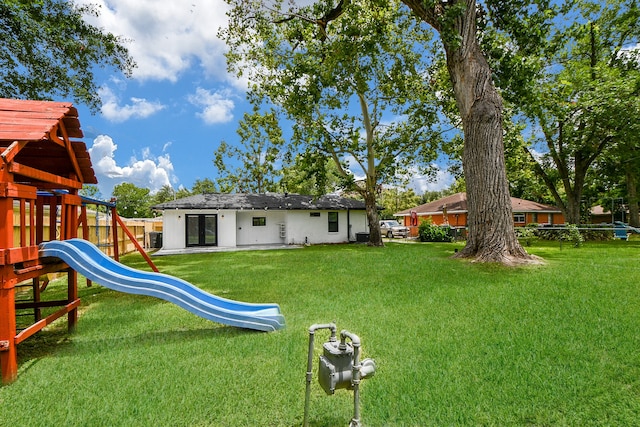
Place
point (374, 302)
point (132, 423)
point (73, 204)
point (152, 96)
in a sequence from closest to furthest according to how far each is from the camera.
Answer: point (132, 423)
point (73, 204)
point (374, 302)
point (152, 96)

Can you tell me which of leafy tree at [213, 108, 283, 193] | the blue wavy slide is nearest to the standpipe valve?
the blue wavy slide

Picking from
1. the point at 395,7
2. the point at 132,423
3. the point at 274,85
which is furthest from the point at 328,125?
the point at 132,423

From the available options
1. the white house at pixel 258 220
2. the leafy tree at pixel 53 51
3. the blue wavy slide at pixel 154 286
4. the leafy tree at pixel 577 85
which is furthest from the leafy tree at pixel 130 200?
the blue wavy slide at pixel 154 286

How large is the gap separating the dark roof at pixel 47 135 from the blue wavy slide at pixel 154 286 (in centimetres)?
119

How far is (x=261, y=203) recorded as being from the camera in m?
20.1

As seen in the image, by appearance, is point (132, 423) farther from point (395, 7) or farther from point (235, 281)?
point (395, 7)

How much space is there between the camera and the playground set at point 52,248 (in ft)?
10.5

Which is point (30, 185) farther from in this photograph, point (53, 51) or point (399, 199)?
point (399, 199)

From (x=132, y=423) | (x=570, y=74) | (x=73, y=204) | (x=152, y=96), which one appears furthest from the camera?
(x=152, y=96)

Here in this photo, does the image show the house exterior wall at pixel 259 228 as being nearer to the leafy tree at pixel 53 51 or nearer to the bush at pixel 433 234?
the bush at pixel 433 234

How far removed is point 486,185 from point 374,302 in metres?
5.77

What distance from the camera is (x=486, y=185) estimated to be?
9484 millimetres

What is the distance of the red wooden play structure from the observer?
3.19 m

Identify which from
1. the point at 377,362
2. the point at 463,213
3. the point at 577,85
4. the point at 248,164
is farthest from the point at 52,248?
the point at 248,164
